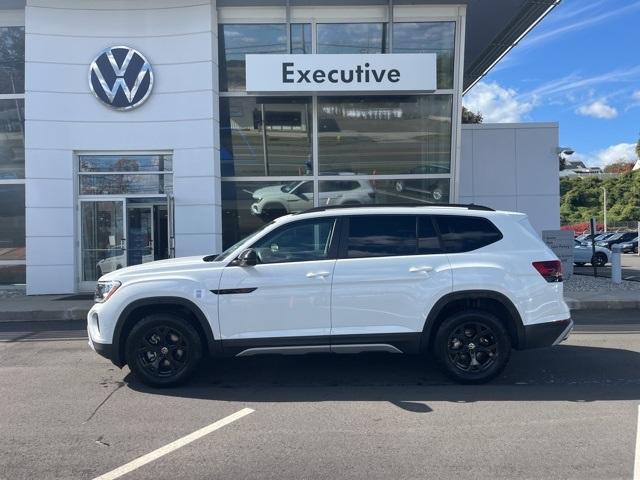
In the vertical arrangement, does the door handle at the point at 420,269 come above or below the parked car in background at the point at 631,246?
above

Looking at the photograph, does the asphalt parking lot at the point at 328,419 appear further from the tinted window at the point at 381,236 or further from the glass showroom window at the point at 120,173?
the glass showroom window at the point at 120,173

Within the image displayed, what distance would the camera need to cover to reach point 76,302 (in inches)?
474

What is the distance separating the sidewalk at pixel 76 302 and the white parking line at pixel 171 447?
6.84 metres

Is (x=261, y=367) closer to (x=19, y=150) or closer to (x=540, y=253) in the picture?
(x=540, y=253)

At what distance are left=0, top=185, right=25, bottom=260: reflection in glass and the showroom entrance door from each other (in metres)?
1.74

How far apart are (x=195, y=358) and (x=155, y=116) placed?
9027 mm

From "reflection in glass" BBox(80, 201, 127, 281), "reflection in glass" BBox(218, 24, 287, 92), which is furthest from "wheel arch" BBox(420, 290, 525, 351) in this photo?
"reflection in glass" BBox(218, 24, 287, 92)

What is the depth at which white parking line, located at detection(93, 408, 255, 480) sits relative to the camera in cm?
406

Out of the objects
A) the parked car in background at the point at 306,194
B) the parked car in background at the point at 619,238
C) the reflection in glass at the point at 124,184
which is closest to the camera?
the reflection in glass at the point at 124,184

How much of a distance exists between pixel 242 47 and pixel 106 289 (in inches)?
382

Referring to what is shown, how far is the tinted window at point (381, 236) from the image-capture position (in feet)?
20.0

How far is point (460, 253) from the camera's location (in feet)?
20.0

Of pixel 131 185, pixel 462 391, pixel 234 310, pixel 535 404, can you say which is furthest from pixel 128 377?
pixel 131 185

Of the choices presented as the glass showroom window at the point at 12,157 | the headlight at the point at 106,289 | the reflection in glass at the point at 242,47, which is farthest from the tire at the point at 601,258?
the headlight at the point at 106,289
